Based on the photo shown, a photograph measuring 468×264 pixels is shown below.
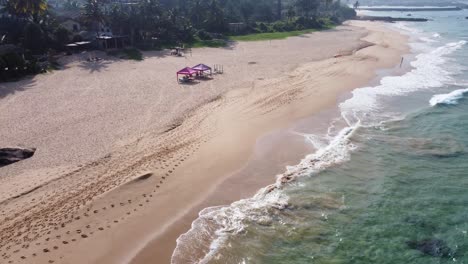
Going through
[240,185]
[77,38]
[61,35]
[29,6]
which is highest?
[29,6]

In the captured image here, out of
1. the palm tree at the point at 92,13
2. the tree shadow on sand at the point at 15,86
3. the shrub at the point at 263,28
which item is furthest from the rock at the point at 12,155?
the shrub at the point at 263,28

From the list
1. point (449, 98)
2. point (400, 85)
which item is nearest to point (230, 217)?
point (449, 98)

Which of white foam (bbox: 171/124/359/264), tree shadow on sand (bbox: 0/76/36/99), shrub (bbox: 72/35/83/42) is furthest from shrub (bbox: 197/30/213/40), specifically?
white foam (bbox: 171/124/359/264)

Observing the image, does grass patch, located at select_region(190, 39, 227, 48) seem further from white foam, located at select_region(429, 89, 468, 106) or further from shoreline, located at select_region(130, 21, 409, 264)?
shoreline, located at select_region(130, 21, 409, 264)

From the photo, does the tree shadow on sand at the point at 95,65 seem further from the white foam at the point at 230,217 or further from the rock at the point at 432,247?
the rock at the point at 432,247

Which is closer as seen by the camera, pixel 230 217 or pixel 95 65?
pixel 230 217

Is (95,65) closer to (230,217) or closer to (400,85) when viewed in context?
(230,217)

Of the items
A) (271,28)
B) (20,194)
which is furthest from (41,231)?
(271,28)
